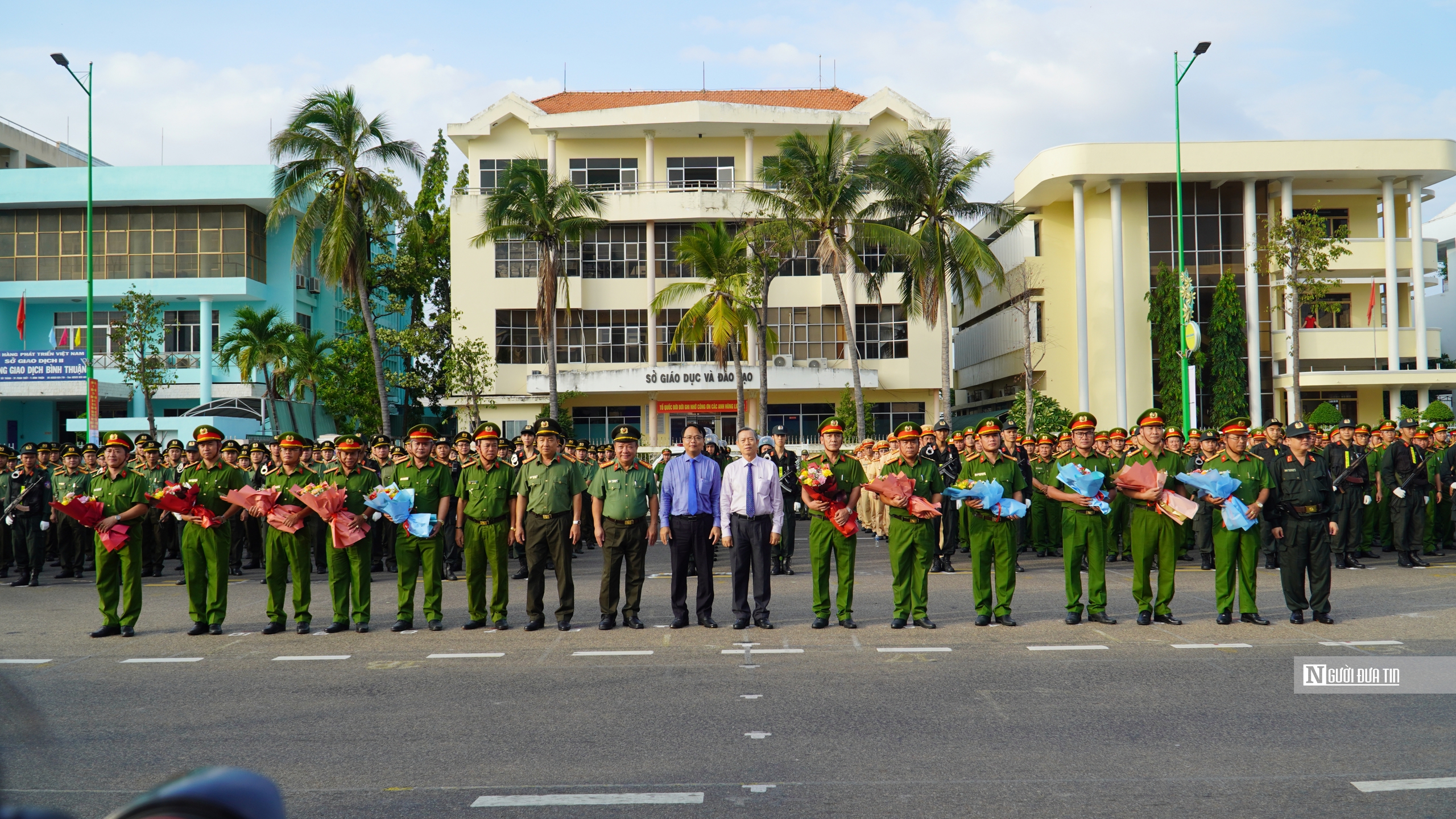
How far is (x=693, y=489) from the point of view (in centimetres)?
1185

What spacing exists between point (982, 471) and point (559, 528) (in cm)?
448

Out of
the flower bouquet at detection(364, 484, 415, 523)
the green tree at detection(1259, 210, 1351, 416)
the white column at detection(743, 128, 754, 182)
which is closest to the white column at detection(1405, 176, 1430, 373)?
the green tree at detection(1259, 210, 1351, 416)

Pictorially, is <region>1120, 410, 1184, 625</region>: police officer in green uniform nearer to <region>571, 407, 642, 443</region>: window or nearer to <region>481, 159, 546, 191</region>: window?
<region>571, 407, 642, 443</region>: window

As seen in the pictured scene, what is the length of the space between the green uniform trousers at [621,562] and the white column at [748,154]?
34320 mm

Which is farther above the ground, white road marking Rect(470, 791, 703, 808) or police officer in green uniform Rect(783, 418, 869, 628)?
police officer in green uniform Rect(783, 418, 869, 628)

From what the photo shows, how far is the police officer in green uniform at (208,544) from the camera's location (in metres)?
11.6

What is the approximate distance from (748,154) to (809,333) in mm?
7463

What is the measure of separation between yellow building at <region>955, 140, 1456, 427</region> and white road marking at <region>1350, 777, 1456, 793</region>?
38507mm

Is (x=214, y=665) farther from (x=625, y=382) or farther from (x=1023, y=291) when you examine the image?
(x=1023, y=291)

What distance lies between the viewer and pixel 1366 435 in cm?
1925

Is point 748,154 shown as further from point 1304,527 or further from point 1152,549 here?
point 1304,527

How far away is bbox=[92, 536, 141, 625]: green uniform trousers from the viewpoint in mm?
11508

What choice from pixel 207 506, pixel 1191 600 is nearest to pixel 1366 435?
pixel 1191 600

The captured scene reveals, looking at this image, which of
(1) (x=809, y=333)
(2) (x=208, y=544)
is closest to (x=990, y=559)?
(2) (x=208, y=544)
